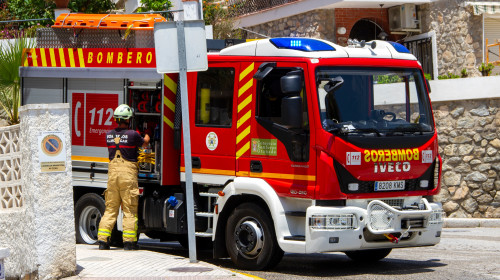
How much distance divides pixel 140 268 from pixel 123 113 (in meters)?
2.74

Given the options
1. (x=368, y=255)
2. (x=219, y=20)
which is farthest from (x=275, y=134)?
(x=219, y=20)

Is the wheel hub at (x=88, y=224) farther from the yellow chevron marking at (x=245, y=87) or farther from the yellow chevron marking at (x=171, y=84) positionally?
the yellow chevron marking at (x=245, y=87)

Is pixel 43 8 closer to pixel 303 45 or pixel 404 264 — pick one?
pixel 303 45

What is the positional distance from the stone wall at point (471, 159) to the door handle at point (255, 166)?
848cm

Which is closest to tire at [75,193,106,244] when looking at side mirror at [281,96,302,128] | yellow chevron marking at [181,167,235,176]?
yellow chevron marking at [181,167,235,176]

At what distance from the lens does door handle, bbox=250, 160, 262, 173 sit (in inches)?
407

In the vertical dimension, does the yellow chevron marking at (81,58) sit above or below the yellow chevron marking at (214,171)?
above

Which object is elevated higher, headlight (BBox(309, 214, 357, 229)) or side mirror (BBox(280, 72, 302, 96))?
side mirror (BBox(280, 72, 302, 96))

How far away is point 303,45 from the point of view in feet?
33.2

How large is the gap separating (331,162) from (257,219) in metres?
1.17

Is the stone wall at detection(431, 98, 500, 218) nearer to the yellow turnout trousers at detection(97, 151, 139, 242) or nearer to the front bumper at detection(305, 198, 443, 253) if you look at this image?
the front bumper at detection(305, 198, 443, 253)

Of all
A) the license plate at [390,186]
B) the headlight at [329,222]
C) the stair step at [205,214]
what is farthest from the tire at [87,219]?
the license plate at [390,186]

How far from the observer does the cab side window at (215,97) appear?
35.3ft

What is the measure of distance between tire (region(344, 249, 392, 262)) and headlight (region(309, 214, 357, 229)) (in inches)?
67.7
